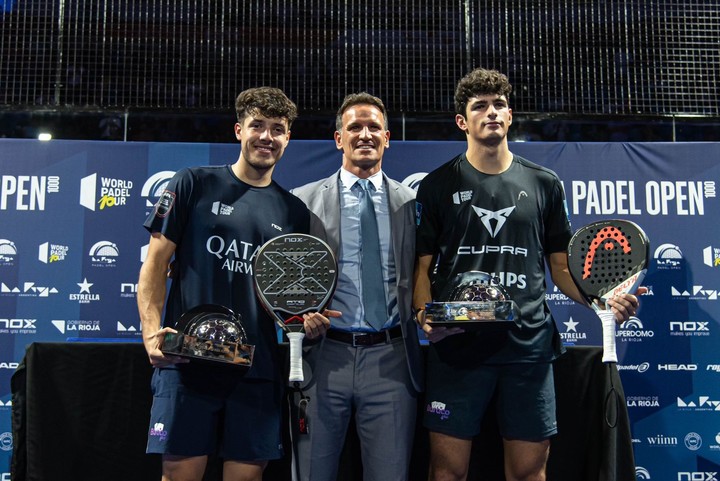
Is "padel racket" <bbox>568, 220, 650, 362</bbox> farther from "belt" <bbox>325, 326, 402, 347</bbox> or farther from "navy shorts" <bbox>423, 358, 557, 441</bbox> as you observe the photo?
"belt" <bbox>325, 326, 402, 347</bbox>

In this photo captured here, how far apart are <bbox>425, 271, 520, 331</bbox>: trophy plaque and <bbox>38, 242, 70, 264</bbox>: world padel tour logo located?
2881mm

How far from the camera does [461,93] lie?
283 centimetres

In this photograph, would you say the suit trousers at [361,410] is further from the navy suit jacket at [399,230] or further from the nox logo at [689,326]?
the nox logo at [689,326]

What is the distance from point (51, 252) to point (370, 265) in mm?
2673

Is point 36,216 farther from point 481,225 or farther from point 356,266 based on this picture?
point 481,225

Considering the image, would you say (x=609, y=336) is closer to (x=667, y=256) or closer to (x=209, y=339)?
(x=209, y=339)

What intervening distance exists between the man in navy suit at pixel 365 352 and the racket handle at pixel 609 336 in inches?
25.9

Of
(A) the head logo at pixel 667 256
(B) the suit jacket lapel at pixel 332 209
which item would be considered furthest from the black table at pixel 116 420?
(A) the head logo at pixel 667 256

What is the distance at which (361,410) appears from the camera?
253 cm

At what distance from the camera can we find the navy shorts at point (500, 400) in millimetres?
2510

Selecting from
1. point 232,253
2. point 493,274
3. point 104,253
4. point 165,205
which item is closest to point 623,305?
point 493,274

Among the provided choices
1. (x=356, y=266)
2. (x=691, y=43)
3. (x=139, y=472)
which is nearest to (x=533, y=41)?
(x=691, y=43)

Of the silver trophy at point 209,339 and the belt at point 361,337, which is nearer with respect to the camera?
the silver trophy at point 209,339

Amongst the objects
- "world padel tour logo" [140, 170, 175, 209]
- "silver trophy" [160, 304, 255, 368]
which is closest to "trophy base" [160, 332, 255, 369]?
"silver trophy" [160, 304, 255, 368]
